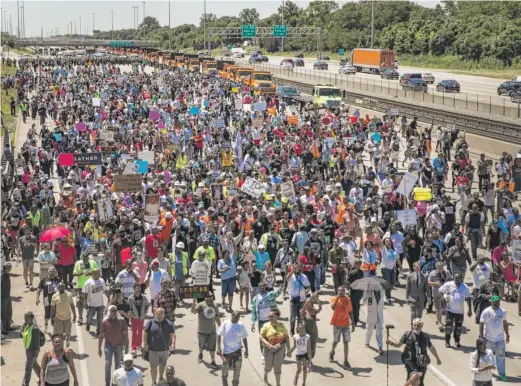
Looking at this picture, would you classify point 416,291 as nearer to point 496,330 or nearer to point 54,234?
point 496,330

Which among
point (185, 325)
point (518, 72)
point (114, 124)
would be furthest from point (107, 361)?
point (518, 72)

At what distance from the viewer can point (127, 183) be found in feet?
71.7

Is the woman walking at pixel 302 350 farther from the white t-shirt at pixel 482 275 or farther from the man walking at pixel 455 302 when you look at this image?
the white t-shirt at pixel 482 275

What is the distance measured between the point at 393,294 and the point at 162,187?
306 inches

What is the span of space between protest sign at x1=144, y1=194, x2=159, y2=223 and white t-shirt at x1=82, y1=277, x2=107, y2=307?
19.0ft

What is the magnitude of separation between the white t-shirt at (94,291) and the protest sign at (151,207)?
5782 mm

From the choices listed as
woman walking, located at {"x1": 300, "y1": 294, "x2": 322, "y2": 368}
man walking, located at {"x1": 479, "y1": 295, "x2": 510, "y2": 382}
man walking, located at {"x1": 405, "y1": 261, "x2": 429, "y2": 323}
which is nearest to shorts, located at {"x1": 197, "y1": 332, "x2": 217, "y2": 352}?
woman walking, located at {"x1": 300, "y1": 294, "x2": 322, "y2": 368}

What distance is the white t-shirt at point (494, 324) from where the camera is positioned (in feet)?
41.1

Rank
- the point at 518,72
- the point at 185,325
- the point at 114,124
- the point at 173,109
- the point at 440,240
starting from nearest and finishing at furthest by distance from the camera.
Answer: the point at 185,325 < the point at 440,240 < the point at 114,124 < the point at 173,109 < the point at 518,72

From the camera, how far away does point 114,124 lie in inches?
1484

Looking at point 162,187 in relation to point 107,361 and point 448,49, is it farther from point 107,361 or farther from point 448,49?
point 448,49

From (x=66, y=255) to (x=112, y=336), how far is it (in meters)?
4.98

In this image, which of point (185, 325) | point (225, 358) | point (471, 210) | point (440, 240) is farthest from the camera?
point (471, 210)

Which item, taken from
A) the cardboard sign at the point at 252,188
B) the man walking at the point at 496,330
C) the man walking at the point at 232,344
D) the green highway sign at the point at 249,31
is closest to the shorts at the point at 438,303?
the man walking at the point at 496,330
